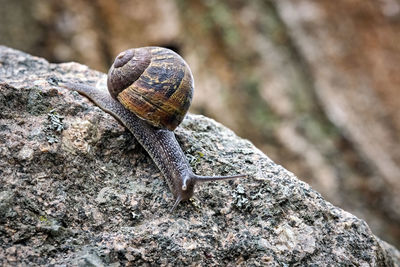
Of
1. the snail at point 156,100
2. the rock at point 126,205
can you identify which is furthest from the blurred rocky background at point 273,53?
the snail at point 156,100

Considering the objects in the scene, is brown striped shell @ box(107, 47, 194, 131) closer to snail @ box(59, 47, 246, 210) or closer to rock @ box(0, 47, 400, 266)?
snail @ box(59, 47, 246, 210)

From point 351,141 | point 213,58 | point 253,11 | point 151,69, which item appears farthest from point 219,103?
point 151,69

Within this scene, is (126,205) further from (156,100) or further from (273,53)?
(273,53)

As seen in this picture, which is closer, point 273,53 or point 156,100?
point 156,100

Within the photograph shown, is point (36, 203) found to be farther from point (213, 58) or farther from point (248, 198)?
point (213, 58)

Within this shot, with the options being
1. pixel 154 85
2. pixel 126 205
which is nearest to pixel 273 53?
pixel 154 85

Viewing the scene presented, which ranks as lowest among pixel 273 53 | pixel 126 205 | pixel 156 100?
pixel 126 205
